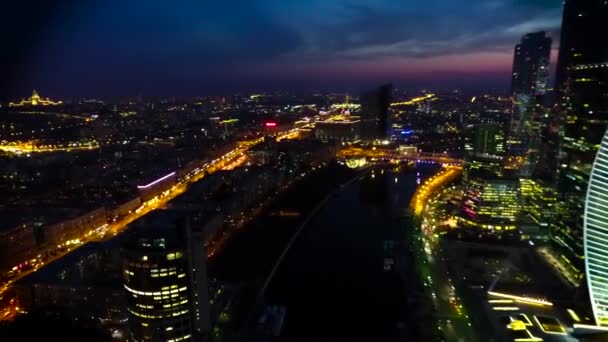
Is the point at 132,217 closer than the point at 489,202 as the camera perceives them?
No

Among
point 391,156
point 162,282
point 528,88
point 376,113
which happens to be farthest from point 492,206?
point 528,88

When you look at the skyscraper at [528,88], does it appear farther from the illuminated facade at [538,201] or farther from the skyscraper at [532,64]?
the illuminated facade at [538,201]

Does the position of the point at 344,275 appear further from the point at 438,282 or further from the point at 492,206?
the point at 492,206

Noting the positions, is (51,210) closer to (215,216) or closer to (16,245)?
(16,245)

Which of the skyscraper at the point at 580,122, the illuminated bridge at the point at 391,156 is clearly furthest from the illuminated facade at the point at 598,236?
the illuminated bridge at the point at 391,156

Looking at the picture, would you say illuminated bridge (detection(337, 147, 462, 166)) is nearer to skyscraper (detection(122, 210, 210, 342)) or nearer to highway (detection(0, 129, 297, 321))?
highway (detection(0, 129, 297, 321))

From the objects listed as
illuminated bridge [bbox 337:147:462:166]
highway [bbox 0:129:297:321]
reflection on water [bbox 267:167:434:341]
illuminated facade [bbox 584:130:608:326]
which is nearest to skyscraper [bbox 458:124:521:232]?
reflection on water [bbox 267:167:434:341]

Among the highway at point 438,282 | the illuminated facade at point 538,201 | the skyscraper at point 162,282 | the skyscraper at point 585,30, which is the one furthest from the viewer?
the illuminated facade at point 538,201
